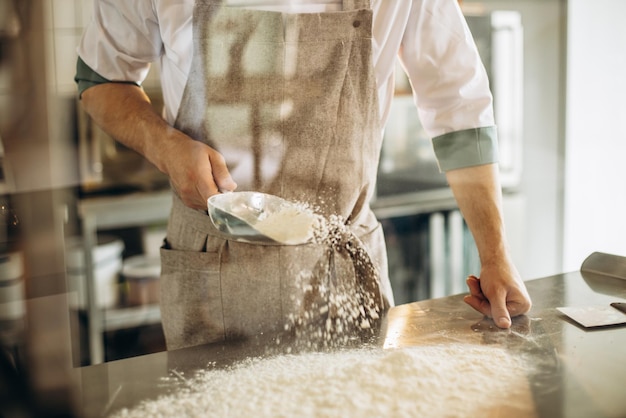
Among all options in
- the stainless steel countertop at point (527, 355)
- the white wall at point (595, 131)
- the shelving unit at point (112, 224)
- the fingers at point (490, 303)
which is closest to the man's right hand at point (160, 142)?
the stainless steel countertop at point (527, 355)

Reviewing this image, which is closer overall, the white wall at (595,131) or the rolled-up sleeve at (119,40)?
the rolled-up sleeve at (119,40)

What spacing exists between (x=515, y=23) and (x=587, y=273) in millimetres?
1361

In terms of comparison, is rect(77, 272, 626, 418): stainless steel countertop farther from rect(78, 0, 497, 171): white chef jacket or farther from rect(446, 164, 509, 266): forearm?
rect(78, 0, 497, 171): white chef jacket

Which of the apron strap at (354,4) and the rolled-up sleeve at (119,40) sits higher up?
the apron strap at (354,4)

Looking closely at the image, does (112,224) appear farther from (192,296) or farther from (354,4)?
(354,4)

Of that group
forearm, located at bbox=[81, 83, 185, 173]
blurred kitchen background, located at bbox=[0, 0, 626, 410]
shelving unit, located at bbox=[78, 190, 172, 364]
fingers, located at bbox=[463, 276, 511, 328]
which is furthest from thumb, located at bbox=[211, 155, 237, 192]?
shelving unit, located at bbox=[78, 190, 172, 364]

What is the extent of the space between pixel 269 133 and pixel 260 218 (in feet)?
0.53

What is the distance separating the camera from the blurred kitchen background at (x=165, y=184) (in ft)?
2.58

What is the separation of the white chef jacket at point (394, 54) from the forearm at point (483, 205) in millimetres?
Answer: 23

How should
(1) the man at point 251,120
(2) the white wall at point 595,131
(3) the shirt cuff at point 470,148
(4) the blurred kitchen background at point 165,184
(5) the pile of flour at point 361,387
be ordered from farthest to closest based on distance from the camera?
(2) the white wall at point 595,131, (3) the shirt cuff at point 470,148, (1) the man at point 251,120, (4) the blurred kitchen background at point 165,184, (5) the pile of flour at point 361,387

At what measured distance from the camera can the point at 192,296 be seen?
0.98 metres

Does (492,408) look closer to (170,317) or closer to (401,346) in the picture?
(401,346)

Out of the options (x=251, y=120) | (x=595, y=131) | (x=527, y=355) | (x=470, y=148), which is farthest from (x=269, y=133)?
(x=595, y=131)

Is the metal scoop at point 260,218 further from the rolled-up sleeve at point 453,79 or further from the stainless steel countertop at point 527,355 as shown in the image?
the rolled-up sleeve at point 453,79
